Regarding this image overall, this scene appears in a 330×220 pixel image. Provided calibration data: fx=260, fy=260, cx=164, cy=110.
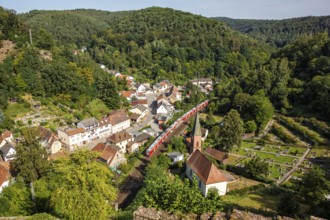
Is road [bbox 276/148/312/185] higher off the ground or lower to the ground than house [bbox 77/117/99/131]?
lower

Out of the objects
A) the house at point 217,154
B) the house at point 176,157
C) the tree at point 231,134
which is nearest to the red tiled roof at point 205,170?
the house at point 176,157

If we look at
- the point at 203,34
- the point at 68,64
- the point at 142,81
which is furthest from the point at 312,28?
the point at 68,64

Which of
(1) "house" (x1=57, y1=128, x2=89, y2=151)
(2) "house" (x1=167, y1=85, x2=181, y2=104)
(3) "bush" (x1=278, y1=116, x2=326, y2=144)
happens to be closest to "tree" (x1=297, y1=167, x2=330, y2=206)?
(3) "bush" (x1=278, y1=116, x2=326, y2=144)

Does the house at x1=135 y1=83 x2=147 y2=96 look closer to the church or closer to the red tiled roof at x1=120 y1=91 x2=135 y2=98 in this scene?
the red tiled roof at x1=120 y1=91 x2=135 y2=98

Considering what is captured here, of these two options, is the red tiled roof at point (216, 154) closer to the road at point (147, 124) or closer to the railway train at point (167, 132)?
the railway train at point (167, 132)

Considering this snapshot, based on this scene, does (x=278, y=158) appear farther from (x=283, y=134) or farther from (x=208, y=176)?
(x=208, y=176)

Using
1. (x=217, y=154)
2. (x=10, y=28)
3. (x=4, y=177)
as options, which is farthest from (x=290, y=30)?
(x=4, y=177)
